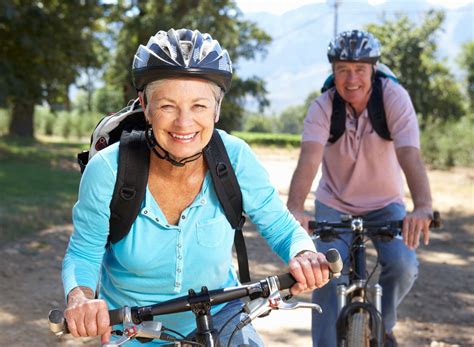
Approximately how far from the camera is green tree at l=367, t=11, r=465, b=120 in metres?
36.2

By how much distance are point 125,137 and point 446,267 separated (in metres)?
6.88

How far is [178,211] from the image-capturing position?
9.32ft

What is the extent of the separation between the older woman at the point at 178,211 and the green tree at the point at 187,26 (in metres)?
16.6

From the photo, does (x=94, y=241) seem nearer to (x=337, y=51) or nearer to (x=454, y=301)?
(x=337, y=51)

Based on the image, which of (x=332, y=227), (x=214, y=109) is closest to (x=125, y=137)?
(x=214, y=109)

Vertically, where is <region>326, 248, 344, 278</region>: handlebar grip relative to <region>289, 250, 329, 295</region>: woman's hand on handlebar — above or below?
above

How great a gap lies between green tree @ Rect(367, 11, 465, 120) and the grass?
60.3 ft

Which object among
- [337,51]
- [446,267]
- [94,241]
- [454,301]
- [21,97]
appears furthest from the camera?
[21,97]

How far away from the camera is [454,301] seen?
24.1 feet

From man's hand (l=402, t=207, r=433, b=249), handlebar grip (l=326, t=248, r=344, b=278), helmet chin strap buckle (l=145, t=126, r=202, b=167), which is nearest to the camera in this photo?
handlebar grip (l=326, t=248, r=344, b=278)

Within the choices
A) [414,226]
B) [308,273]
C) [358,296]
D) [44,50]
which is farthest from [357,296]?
[44,50]

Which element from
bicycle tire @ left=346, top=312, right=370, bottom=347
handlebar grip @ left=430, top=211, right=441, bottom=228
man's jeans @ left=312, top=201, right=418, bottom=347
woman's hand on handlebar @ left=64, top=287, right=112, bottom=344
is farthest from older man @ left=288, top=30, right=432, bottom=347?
woman's hand on handlebar @ left=64, top=287, right=112, bottom=344

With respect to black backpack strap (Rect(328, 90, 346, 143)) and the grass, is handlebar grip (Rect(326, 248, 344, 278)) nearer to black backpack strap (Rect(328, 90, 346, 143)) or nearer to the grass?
black backpack strap (Rect(328, 90, 346, 143))

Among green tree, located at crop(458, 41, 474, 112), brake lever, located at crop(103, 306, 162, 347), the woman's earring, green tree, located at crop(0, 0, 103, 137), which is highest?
green tree, located at crop(458, 41, 474, 112)
